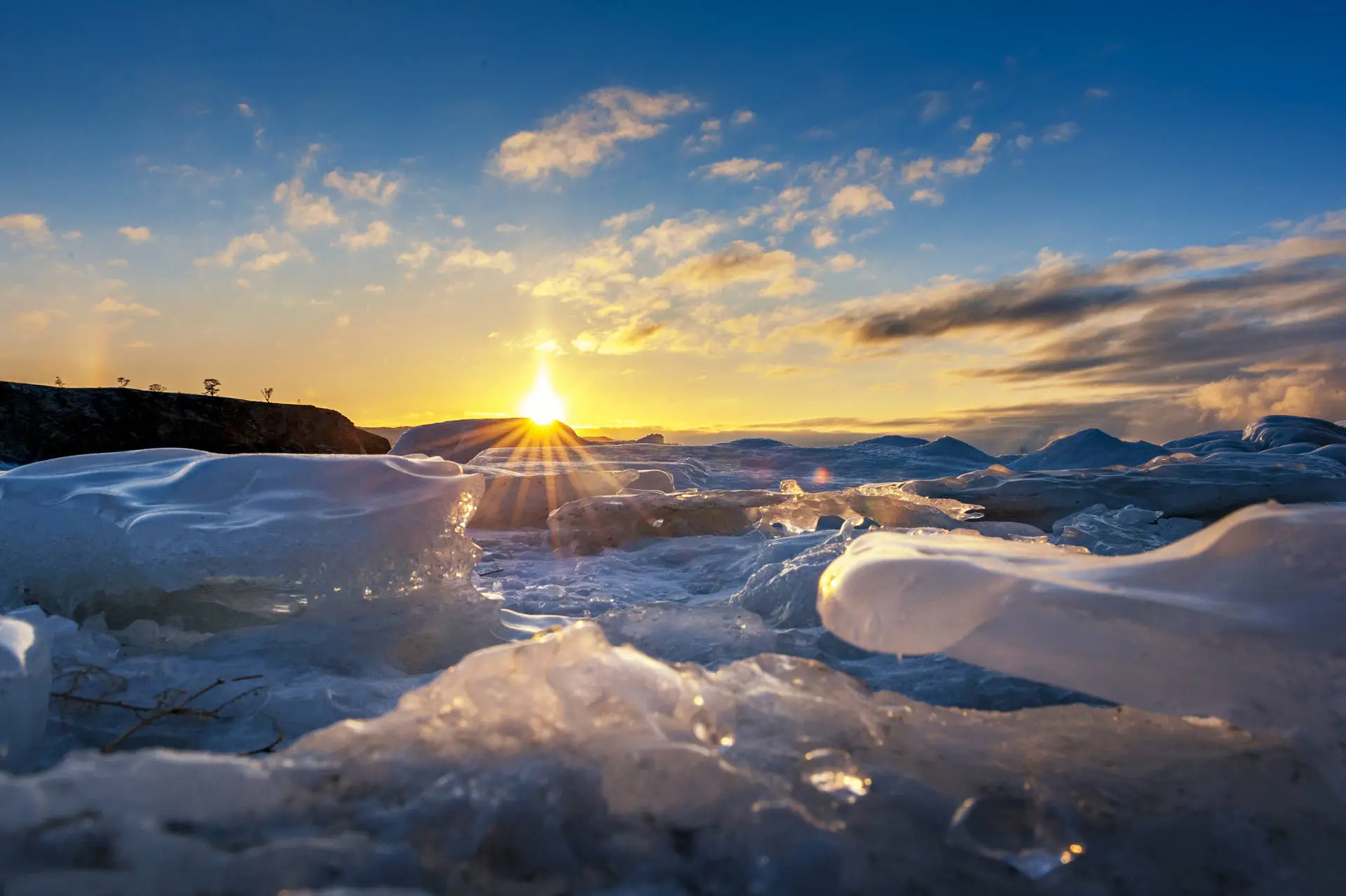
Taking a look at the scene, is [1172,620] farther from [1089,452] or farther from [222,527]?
[1089,452]

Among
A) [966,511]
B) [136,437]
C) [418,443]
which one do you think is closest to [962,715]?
[966,511]

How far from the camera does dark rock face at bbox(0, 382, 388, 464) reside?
8.30 meters

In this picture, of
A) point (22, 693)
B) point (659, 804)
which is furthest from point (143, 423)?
point (659, 804)

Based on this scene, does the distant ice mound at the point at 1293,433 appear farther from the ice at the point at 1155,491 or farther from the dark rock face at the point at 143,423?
the dark rock face at the point at 143,423

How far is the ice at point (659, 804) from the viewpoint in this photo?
766 mm

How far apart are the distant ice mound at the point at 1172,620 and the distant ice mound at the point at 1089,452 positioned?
21.5 m

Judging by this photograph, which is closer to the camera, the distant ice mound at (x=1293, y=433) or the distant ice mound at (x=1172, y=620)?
the distant ice mound at (x=1172, y=620)

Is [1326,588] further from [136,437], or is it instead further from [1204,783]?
[136,437]

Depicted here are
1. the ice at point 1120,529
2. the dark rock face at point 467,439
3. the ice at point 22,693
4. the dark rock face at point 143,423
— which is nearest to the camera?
the ice at point 22,693

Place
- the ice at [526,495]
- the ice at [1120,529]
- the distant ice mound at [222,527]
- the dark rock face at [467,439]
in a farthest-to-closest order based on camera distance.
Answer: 1. the dark rock face at [467,439]
2. the ice at [526,495]
3. the ice at [1120,529]
4. the distant ice mound at [222,527]

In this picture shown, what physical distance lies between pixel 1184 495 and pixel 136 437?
12234mm

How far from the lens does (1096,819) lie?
95 cm

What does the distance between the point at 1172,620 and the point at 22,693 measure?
1976mm

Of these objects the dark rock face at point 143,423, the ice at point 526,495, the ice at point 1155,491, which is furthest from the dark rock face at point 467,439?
the ice at point 1155,491
